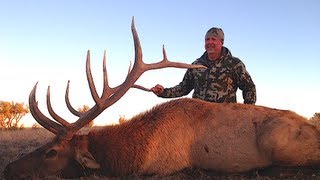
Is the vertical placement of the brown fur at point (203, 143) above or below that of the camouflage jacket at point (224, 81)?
below

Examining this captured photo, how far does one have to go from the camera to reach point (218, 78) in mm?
7543

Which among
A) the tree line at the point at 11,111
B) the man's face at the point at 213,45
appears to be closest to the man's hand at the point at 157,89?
the man's face at the point at 213,45

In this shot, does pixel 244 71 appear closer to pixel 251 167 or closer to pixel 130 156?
pixel 251 167

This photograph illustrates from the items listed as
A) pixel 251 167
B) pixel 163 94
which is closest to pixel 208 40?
pixel 163 94

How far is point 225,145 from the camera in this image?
5.71 meters

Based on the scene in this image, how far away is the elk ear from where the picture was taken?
552 cm

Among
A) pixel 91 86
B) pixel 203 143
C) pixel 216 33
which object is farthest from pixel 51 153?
pixel 216 33

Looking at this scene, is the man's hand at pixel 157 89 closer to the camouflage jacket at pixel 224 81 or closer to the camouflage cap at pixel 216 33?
the camouflage jacket at pixel 224 81

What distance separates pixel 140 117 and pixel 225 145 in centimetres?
125

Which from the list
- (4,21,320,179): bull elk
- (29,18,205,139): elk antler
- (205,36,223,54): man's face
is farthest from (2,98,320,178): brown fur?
(205,36,223,54): man's face

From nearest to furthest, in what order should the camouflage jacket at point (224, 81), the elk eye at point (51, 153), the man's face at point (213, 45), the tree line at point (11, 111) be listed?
the elk eye at point (51, 153)
the camouflage jacket at point (224, 81)
the man's face at point (213, 45)
the tree line at point (11, 111)

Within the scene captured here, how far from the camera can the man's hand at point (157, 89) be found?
293 inches

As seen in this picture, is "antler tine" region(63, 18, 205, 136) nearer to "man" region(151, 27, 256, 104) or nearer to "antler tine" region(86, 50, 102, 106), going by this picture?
"antler tine" region(86, 50, 102, 106)

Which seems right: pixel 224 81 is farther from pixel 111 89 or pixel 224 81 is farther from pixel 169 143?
pixel 111 89
